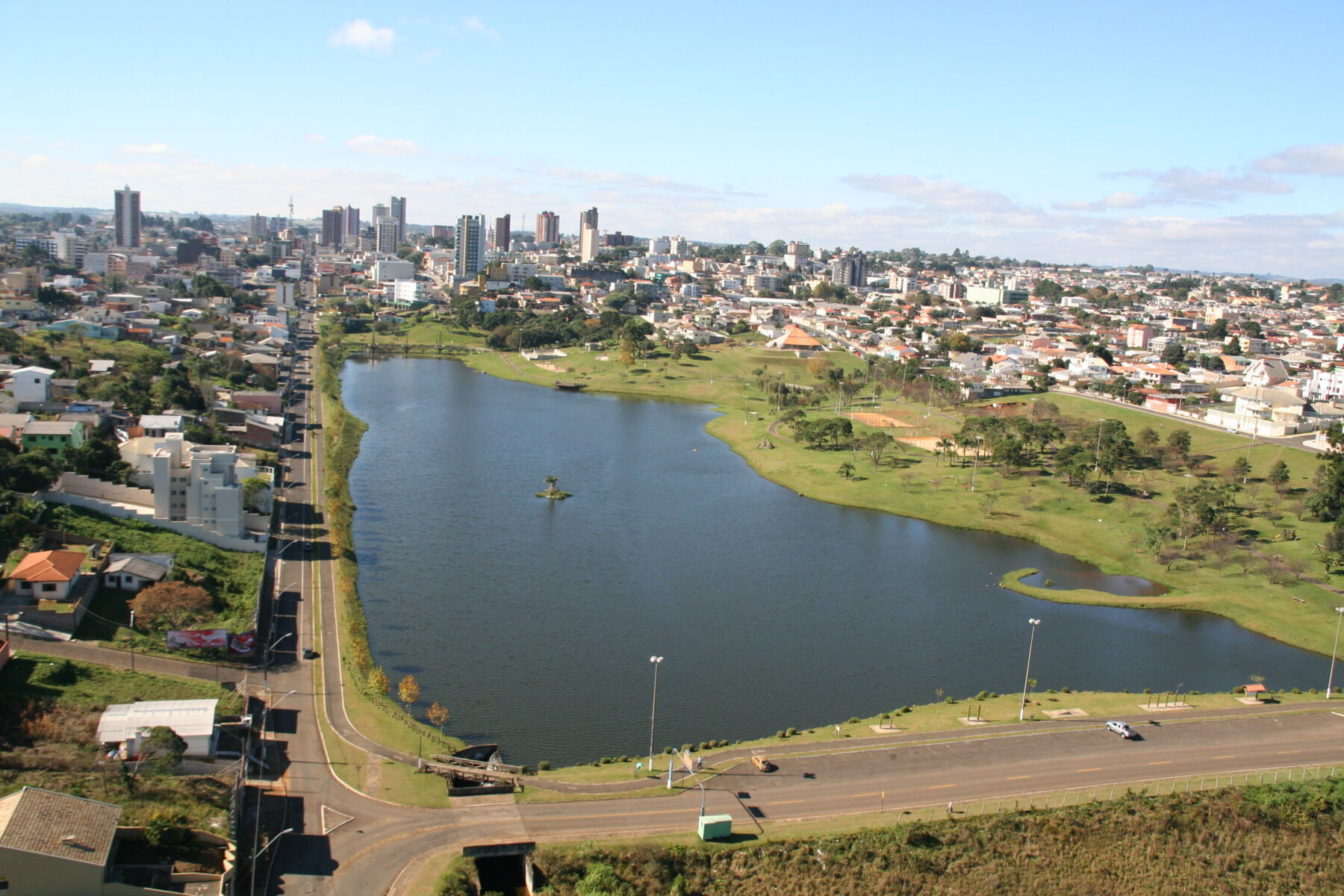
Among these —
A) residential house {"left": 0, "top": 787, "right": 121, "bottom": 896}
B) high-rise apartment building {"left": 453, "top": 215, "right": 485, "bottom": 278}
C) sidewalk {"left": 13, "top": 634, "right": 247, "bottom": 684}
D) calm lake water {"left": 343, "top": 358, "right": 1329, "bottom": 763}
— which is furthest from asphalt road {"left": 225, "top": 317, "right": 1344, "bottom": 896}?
high-rise apartment building {"left": 453, "top": 215, "right": 485, "bottom": 278}

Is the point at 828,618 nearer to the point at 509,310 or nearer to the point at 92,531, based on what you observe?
the point at 92,531

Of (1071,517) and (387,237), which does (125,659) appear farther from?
(387,237)

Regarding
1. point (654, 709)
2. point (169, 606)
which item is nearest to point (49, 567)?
point (169, 606)

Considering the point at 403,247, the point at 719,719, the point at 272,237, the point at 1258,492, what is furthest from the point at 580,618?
the point at 272,237

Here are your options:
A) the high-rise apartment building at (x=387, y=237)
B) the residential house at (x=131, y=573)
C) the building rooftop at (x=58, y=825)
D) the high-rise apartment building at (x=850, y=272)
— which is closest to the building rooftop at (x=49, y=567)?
the residential house at (x=131, y=573)

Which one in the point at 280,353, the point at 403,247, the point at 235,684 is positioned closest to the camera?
the point at 235,684

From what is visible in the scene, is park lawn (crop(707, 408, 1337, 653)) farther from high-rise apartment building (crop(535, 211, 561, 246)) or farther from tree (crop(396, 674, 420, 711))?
high-rise apartment building (crop(535, 211, 561, 246))

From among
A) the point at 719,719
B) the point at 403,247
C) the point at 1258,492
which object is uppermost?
the point at 403,247
